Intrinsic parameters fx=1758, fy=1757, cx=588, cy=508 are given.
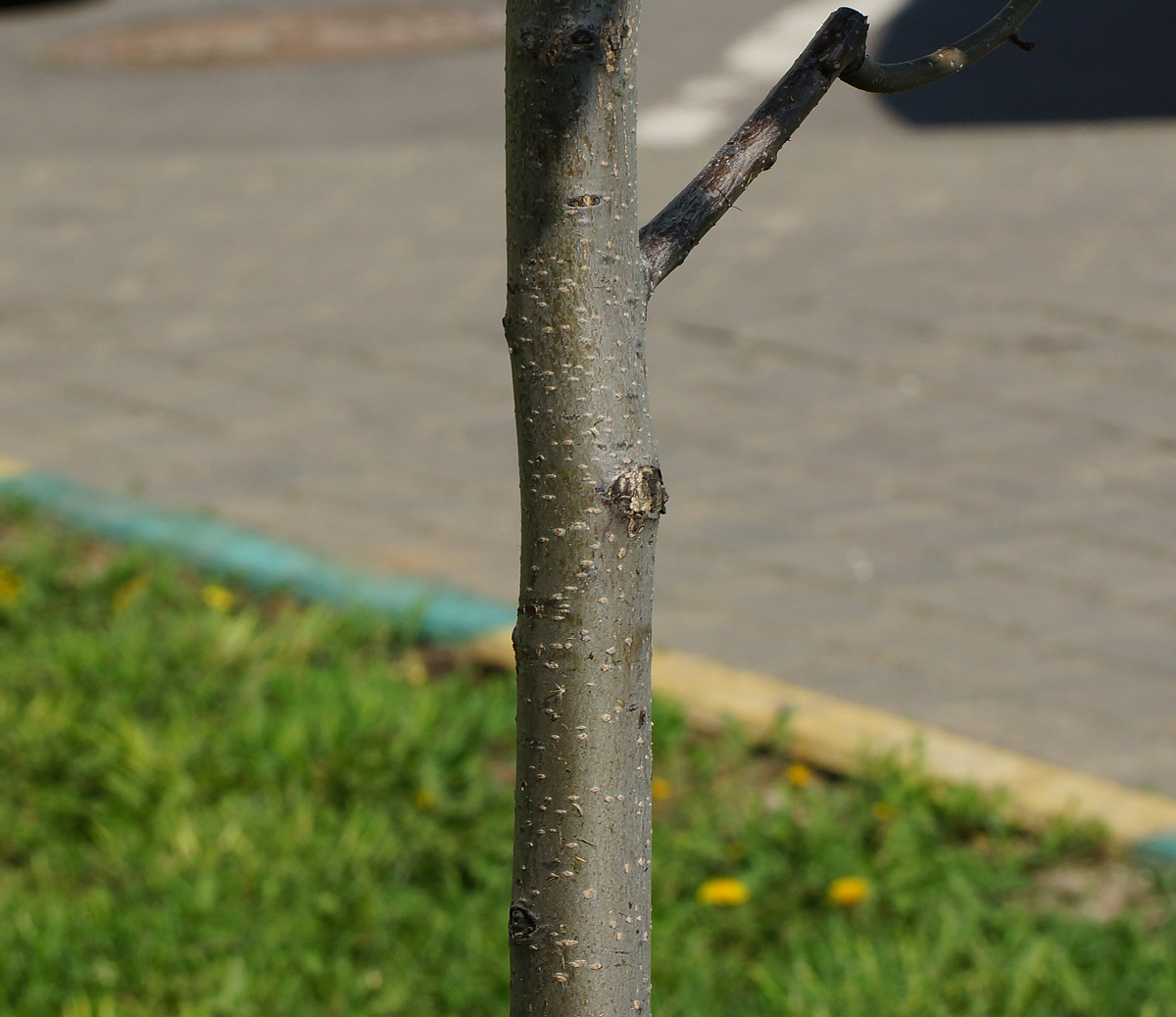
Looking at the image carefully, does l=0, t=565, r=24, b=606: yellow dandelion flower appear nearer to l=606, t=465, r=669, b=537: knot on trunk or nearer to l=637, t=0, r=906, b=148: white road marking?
l=606, t=465, r=669, b=537: knot on trunk

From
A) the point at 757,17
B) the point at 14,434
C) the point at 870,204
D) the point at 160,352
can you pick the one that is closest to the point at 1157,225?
the point at 870,204

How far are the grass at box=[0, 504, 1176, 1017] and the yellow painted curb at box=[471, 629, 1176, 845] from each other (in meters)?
0.06

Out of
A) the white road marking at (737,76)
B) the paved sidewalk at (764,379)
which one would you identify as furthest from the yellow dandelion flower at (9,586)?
the white road marking at (737,76)

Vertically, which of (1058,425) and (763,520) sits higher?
(1058,425)

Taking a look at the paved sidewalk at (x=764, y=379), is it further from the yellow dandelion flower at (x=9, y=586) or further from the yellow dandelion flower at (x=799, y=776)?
the yellow dandelion flower at (x=9, y=586)

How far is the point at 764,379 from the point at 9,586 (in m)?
2.42

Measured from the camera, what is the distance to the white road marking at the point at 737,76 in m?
8.58

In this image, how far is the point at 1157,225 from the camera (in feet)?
21.6

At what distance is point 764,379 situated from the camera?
17.7 feet

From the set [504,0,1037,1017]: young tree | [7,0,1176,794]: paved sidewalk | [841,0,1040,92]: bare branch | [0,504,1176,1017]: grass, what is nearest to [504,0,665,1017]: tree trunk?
[504,0,1037,1017]: young tree

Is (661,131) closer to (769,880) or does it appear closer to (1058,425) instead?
(1058,425)

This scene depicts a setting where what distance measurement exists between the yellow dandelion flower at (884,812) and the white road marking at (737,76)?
16.8 feet

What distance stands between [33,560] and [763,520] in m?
1.77

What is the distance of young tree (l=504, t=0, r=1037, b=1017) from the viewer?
119cm
